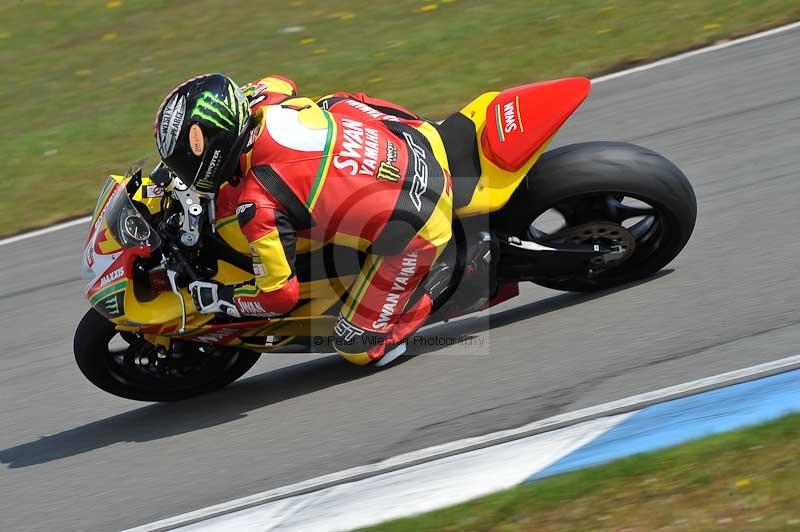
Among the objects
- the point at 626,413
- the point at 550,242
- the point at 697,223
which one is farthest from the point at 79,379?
the point at 697,223

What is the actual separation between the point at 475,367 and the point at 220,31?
25.6 ft

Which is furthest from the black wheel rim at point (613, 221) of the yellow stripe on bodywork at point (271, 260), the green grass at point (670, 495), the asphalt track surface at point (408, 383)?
the green grass at point (670, 495)

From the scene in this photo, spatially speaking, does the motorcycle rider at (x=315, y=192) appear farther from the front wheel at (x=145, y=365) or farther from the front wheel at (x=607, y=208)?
the front wheel at (x=145, y=365)

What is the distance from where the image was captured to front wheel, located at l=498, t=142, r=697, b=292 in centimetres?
517

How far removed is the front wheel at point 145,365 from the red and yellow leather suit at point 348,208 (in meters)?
0.69

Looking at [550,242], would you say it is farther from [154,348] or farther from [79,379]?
[79,379]

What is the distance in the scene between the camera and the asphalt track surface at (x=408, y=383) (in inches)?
187

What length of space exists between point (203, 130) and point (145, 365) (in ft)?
4.75

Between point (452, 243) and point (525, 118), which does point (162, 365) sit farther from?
point (525, 118)

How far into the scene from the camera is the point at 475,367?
208 inches

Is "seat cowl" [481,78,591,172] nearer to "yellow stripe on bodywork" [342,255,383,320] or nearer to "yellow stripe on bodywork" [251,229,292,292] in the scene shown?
"yellow stripe on bodywork" [342,255,383,320]

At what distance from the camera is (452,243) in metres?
5.27

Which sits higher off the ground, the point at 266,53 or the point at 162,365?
the point at 266,53

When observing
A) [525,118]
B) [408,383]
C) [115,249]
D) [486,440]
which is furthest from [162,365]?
[525,118]
